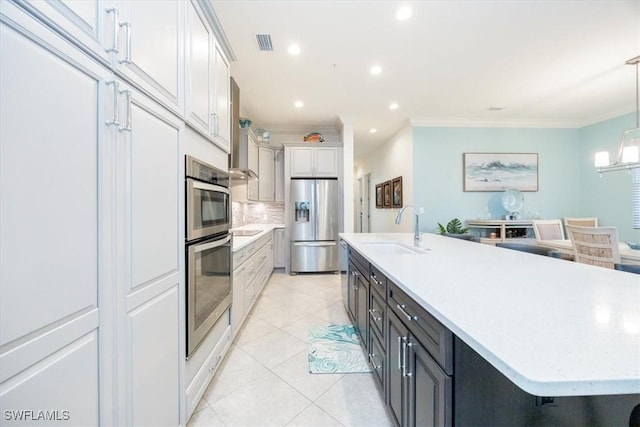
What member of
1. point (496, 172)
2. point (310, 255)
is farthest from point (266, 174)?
point (496, 172)

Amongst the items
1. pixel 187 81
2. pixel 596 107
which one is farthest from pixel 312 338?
pixel 596 107

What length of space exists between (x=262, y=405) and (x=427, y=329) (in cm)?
120

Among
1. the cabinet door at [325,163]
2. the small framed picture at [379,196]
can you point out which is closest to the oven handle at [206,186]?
the cabinet door at [325,163]

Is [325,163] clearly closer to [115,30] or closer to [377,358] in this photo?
[377,358]

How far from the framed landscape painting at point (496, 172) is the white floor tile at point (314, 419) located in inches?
183

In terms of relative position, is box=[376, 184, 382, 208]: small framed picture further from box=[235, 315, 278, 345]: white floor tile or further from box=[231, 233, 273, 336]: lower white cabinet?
box=[235, 315, 278, 345]: white floor tile

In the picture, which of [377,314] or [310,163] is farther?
[310,163]

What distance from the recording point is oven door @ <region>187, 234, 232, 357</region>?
136 centimetres

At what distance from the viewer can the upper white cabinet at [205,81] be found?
139 cm

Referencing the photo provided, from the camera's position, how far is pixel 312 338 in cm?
233

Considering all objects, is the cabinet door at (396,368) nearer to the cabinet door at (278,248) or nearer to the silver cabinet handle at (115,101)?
the silver cabinet handle at (115,101)

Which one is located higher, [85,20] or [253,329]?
[85,20]

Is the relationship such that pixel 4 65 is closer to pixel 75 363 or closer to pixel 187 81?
pixel 75 363

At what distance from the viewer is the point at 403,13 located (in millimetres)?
2219
